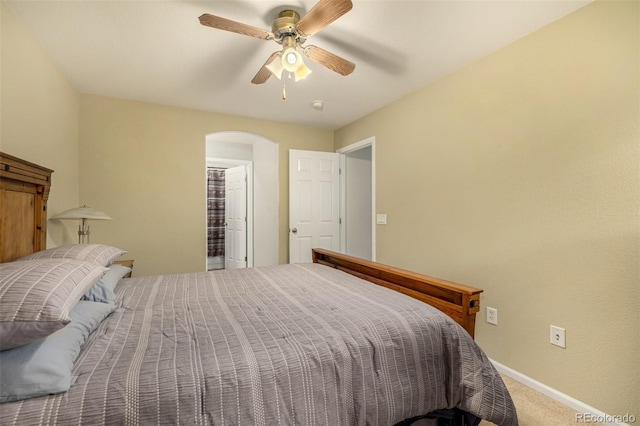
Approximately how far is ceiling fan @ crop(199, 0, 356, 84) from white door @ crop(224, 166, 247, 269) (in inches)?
128

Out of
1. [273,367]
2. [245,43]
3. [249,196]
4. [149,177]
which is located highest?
[245,43]

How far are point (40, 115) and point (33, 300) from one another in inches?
79.9

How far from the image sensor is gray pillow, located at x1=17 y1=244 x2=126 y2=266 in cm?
155

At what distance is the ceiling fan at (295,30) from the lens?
58.7 inches

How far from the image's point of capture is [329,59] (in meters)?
1.95

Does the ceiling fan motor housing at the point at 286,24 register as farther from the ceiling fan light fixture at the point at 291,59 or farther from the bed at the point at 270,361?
the bed at the point at 270,361

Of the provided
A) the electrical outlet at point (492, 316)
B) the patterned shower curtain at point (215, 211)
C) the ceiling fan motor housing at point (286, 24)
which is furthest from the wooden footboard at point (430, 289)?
the patterned shower curtain at point (215, 211)

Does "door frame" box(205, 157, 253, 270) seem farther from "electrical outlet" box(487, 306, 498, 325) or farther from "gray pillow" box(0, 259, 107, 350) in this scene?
"gray pillow" box(0, 259, 107, 350)

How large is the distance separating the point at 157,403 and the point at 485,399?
1.26 m

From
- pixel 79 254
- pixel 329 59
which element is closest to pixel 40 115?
pixel 79 254

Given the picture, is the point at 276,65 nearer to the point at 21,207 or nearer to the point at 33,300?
the point at 33,300

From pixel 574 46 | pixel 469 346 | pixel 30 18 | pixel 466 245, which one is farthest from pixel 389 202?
pixel 30 18

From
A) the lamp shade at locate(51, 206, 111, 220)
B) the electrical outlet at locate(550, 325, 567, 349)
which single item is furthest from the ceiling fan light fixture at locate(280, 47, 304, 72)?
the electrical outlet at locate(550, 325, 567, 349)

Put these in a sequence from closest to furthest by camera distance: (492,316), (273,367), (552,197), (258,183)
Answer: (273,367)
(552,197)
(492,316)
(258,183)
